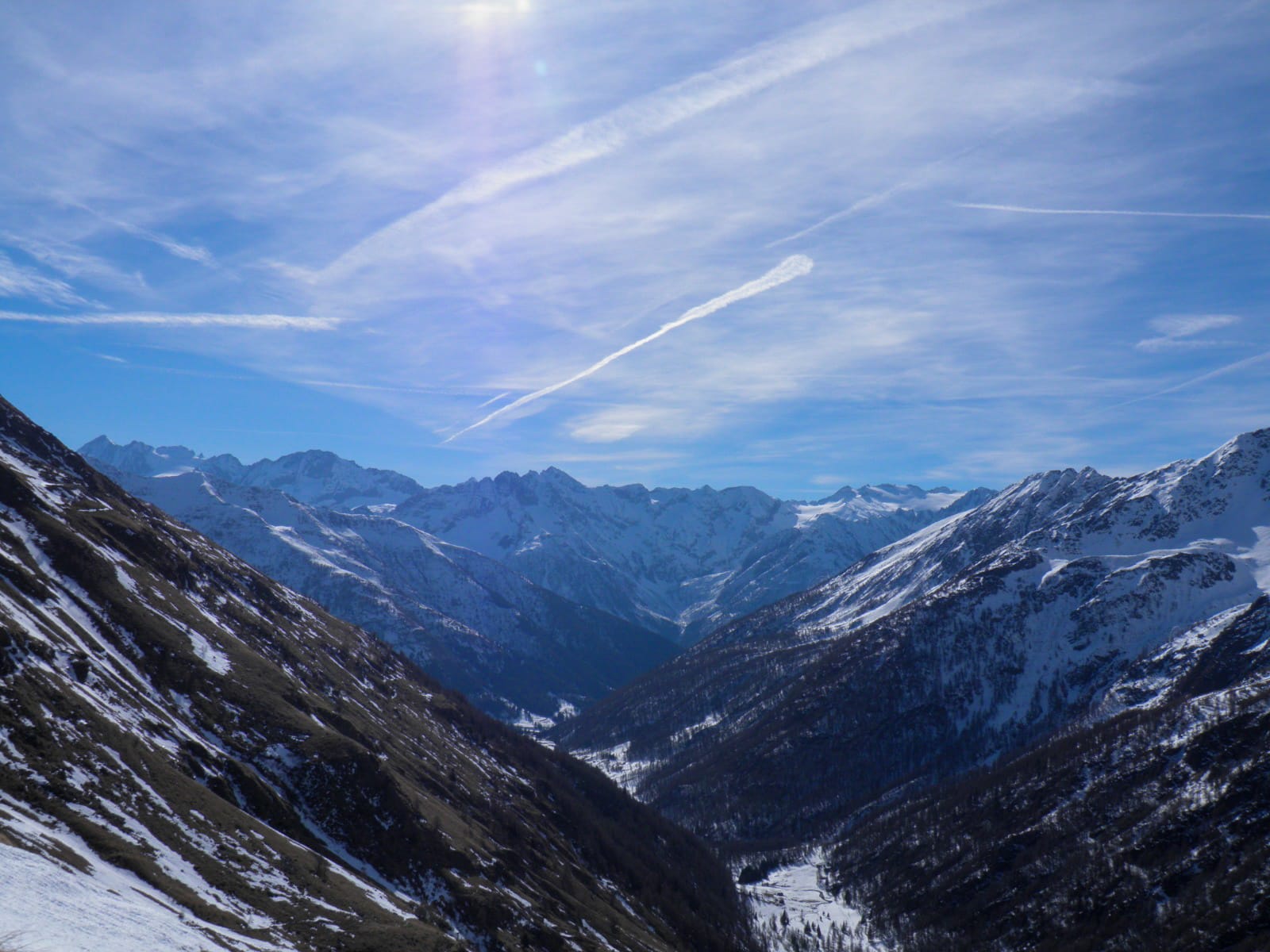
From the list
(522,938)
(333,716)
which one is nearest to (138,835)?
(522,938)

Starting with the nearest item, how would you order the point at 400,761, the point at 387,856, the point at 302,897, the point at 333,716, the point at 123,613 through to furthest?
the point at 302,897, the point at 387,856, the point at 123,613, the point at 333,716, the point at 400,761

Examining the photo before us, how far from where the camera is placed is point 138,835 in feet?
239

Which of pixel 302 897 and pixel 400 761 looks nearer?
pixel 302 897

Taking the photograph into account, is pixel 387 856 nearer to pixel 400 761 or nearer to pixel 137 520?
pixel 400 761

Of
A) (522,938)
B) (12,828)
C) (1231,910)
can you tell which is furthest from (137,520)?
(1231,910)

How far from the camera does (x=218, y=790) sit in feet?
319

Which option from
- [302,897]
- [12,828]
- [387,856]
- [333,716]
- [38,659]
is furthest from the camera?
[333,716]

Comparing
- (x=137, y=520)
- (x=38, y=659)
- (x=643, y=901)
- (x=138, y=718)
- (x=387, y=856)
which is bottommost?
(x=643, y=901)

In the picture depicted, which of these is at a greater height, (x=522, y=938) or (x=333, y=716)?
(x=333, y=716)

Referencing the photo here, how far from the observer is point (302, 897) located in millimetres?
81500

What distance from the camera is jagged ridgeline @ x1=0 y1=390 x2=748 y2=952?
66.4 metres

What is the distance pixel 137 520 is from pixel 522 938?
136m

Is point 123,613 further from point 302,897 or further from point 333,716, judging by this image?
point 302,897

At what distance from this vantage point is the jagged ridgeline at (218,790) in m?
66.4
